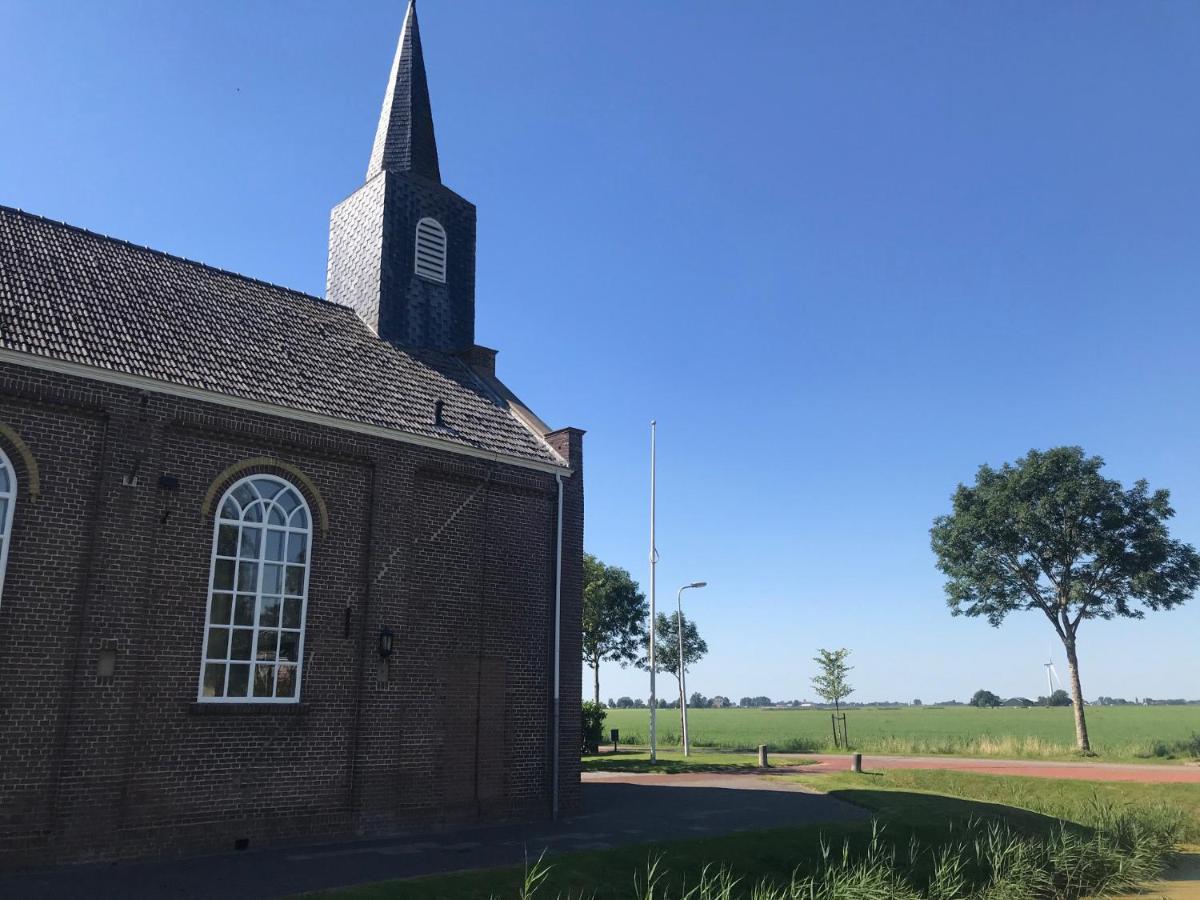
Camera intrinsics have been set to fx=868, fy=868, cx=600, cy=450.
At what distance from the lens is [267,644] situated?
14.9m

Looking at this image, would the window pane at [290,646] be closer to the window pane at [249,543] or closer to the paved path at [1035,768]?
the window pane at [249,543]

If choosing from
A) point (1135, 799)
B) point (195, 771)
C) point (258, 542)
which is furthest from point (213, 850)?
point (1135, 799)

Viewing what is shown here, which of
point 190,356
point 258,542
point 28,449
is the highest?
point 190,356

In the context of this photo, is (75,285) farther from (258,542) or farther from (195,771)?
(195,771)

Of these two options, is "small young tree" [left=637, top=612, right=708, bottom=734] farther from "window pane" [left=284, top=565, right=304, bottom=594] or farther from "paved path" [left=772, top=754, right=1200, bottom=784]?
"window pane" [left=284, top=565, right=304, bottom=594]

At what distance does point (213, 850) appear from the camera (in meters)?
13.5

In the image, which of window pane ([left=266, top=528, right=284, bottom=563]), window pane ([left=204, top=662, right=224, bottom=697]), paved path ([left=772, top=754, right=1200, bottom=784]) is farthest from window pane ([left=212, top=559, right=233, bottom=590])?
paved path ([left=772, top=754, right=1200, bottom=784])

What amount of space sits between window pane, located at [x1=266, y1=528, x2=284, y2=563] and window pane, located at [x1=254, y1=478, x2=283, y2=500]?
0.62 m

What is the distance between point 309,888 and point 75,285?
11.1 m

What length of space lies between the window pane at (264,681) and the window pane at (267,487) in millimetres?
2952

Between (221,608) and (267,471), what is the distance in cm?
248

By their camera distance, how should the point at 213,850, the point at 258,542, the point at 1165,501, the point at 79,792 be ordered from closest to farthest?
the point at 79,792, the point at 213,850, the point at 258,542, the point at 1165,501

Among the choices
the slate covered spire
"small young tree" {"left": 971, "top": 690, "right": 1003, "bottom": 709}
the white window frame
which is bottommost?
"small young tree" {"left": 971, "top": 690, "right": 1003, "bottom": 709}

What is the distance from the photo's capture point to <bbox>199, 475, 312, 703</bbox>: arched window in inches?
566
